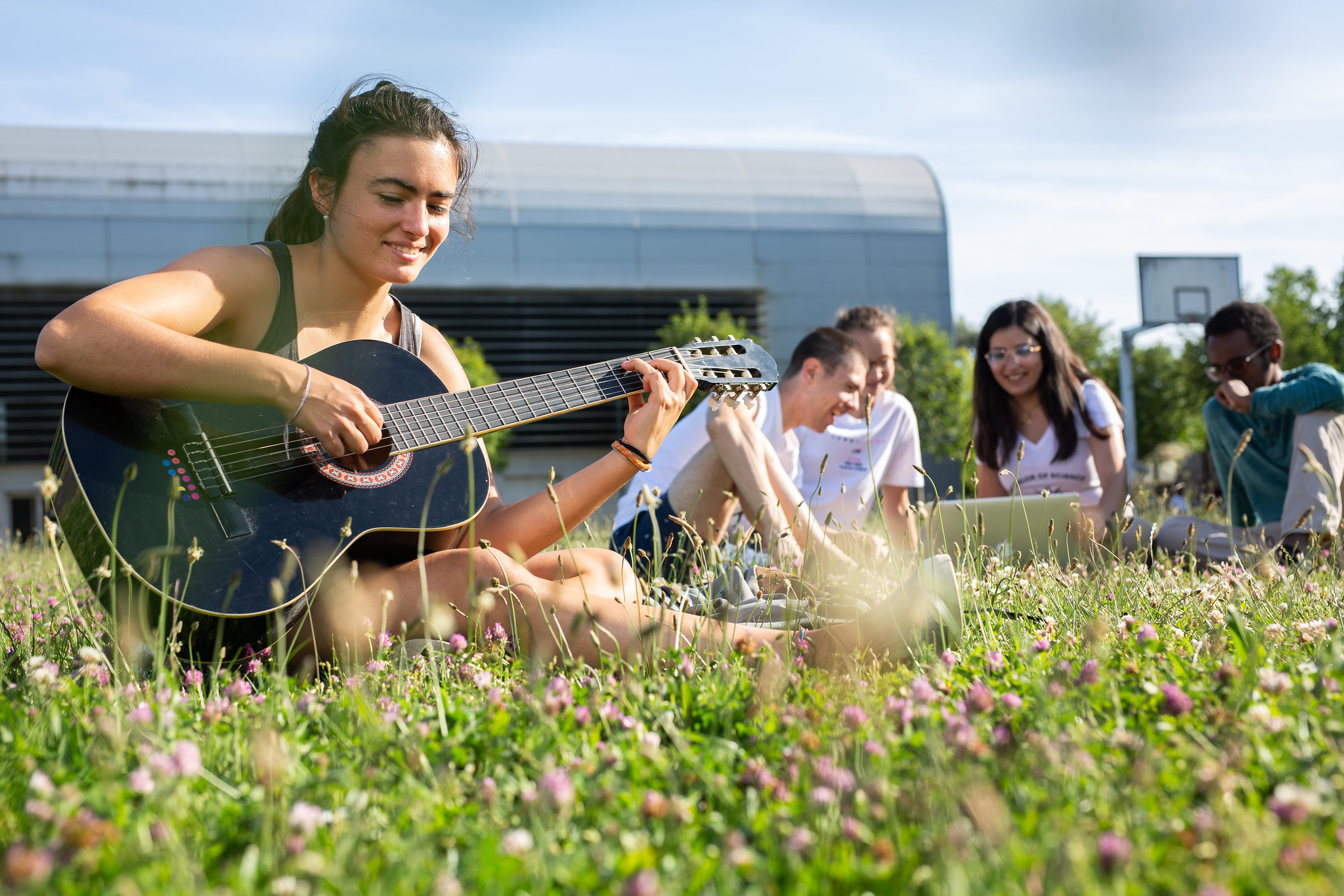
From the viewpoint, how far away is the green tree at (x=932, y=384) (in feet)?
52.4

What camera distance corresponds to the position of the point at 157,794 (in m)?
1.29

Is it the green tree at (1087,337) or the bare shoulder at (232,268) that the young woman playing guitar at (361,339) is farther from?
the green tree at (1087,337)

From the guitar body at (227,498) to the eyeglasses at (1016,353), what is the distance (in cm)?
369

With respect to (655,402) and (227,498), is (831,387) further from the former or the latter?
(227,498)

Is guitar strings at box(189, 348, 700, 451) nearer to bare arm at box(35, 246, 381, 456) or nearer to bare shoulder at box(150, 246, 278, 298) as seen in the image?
bare arm at box(35, 246, 381, 456)

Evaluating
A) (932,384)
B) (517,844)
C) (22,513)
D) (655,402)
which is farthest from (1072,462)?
(22,513)

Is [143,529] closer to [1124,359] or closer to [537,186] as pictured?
[537,186]

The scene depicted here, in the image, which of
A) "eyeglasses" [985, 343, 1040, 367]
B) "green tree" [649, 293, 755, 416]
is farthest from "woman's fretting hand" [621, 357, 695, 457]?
"green tree" [649, 293, 755, 416]

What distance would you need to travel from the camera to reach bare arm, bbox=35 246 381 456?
2570mm

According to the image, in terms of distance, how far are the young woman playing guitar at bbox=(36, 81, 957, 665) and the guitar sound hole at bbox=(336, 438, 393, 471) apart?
35 millimetres

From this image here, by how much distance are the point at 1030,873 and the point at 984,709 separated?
0.63 meters

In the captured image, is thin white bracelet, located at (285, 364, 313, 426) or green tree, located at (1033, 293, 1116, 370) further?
green tree, located at (1033, 293, 1116, 370)

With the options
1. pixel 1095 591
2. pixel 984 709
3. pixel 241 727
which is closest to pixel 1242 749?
pixel 984 709

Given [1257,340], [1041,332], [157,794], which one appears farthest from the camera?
[1041,332]
